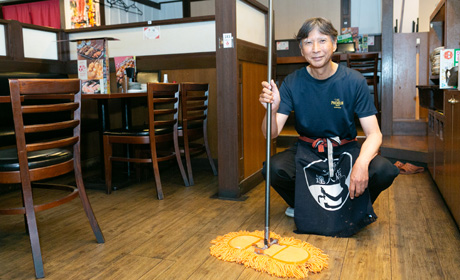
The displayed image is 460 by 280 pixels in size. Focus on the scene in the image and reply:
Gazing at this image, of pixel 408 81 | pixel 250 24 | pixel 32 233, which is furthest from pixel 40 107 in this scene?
pixel 408 81

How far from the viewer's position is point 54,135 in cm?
339

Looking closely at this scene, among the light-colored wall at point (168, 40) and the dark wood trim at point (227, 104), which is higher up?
the light-colored wall at point (168, 40)

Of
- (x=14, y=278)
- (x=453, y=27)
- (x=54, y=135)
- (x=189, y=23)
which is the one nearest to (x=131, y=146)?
Result: (x=54, y=135)

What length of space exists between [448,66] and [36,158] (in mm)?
2272

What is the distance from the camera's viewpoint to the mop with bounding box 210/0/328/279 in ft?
5.28

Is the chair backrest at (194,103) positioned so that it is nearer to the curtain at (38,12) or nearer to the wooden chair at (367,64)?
the wooden chair at (367,64)

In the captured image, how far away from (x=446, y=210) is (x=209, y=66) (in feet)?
7.22

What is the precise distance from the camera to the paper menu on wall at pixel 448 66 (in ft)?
7.75

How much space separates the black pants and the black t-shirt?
182mm

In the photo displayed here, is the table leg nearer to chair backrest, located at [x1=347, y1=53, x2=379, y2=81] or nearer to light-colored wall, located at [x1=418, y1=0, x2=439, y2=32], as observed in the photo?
chair backrest, located at [x1=347, y1=53, x2=379, y2=81]

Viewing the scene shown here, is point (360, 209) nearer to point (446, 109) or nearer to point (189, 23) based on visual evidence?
point (446, 109)

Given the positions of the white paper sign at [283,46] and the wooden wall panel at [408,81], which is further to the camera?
the white paper sign at [283,46]

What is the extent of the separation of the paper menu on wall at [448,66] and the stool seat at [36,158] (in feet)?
6.96

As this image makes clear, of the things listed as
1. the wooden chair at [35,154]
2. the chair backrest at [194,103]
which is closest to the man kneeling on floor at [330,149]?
the wooden chair at [35,154]
